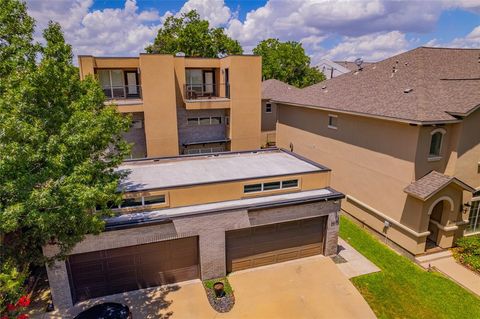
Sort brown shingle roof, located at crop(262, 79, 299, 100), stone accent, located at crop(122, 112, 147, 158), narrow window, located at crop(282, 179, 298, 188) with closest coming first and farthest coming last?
narrow window, located at crop(282, 179, 298, 188)
stone accent, located at crop(122, 112, 147, 158)
brown shingle roof, located at crop(262, 79, 299, 100)

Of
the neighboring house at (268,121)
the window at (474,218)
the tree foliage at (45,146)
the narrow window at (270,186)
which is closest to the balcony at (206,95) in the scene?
the neighboring house at (268,121)

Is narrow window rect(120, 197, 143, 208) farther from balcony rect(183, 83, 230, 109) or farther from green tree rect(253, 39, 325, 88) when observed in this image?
green tree rect(253, 39, 325, 88)

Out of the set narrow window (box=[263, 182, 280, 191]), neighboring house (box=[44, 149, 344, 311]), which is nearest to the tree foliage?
neighboring house (box=[44, 149, 344, 311])

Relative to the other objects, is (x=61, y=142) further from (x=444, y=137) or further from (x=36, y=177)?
(x=444, y=137)

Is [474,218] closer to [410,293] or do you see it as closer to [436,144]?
Answer: [436,144]

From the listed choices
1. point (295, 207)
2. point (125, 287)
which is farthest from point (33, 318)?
point (295, 207)

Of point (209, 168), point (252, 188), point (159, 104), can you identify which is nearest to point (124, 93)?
point (159, 104)
